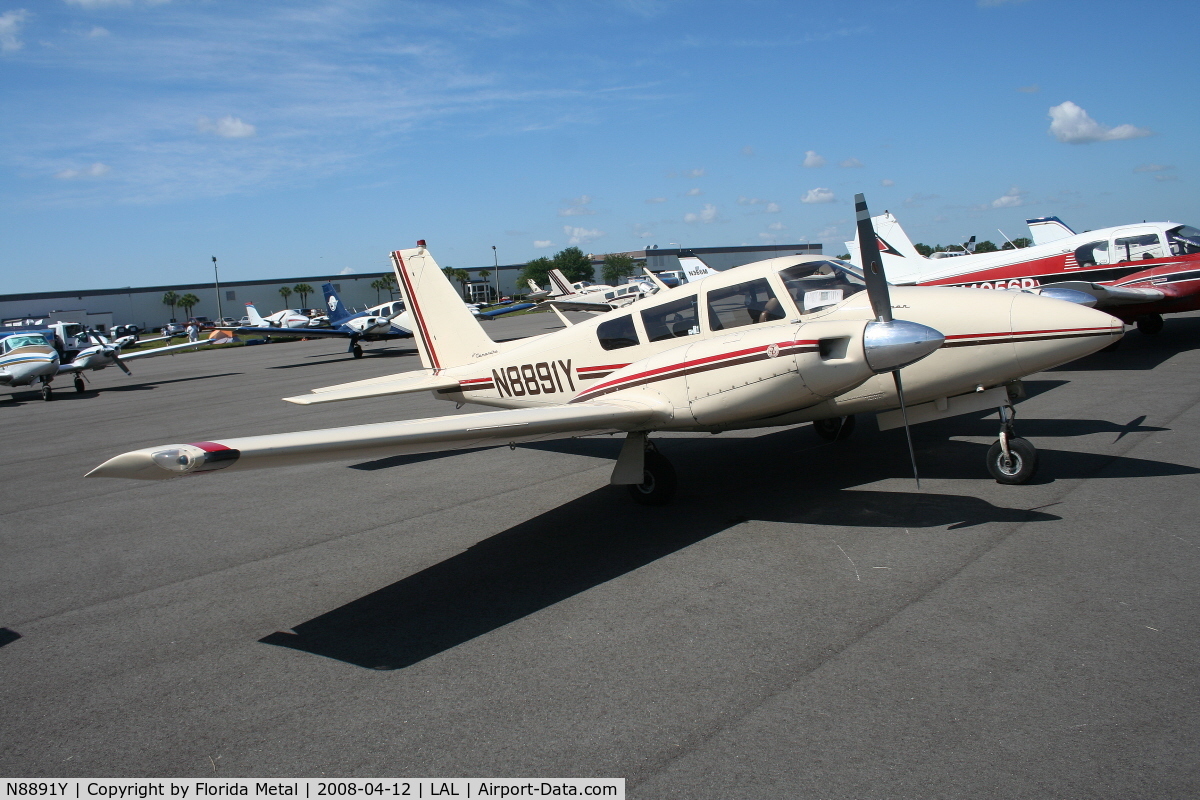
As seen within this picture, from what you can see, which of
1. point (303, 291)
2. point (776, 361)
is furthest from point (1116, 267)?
point (303, 291)

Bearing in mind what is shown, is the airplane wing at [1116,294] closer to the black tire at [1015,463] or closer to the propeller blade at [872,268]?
the black tire at [1015,463]

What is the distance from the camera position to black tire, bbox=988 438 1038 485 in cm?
699

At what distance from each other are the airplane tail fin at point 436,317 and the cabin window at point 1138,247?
1554 centimetres

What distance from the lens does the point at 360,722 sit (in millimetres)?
3789

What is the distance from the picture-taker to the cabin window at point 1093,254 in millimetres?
16906

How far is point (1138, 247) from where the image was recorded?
16.8 meters

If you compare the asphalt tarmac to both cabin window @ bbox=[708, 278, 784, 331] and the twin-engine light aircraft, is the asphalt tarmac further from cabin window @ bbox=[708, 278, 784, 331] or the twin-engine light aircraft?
cabin window @ bbox=[708, 278, 784, 331]

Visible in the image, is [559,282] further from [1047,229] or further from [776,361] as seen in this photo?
[776,361]

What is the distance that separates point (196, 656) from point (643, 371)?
14.0 feet

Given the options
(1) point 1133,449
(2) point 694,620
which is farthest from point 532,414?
(1) point 1133,449

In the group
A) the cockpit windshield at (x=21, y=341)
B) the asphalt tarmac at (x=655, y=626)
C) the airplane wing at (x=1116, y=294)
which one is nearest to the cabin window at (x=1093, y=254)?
the airplane wing at (x=1116, y=294)

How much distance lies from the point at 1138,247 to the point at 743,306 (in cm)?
1474

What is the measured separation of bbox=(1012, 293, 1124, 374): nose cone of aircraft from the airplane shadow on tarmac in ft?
4.30

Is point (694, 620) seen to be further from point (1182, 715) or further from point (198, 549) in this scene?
point (198, 549)
